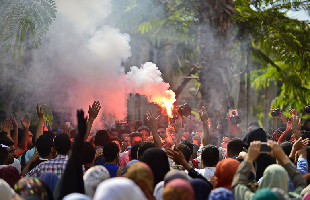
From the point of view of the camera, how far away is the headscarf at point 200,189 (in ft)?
12.6

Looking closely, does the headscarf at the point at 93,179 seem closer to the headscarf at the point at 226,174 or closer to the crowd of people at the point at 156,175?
the crowd of people at the point at 156,175

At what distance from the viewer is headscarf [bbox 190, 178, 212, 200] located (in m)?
3.85

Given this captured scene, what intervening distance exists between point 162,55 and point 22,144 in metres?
15.8

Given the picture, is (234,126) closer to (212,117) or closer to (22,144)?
(212,117)

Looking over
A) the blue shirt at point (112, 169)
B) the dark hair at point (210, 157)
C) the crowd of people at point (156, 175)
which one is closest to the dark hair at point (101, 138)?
the crowd of people at point (156, 175)

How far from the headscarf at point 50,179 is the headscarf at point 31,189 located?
83 centimetres

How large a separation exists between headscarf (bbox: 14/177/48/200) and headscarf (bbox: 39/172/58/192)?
2.73 ft

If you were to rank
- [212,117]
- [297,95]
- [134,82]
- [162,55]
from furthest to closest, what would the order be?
[162,55] → [297,95] → [212,117] → [134,82]

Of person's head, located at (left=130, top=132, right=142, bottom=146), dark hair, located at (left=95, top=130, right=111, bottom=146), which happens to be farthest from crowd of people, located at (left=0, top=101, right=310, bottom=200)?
person's head, located at (left=130, top=132, right=142, bottom=146)

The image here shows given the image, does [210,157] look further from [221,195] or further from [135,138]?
[135,138]

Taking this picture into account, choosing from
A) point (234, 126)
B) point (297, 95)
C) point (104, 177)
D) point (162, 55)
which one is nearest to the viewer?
point (104, 177)

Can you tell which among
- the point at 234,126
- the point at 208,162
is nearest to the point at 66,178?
the point at 208,162

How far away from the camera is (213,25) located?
11.2 meters

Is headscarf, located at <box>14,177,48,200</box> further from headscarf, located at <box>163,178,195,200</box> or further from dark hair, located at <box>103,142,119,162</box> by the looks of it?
dark hair, located at <box>103,142,119,162</box>
